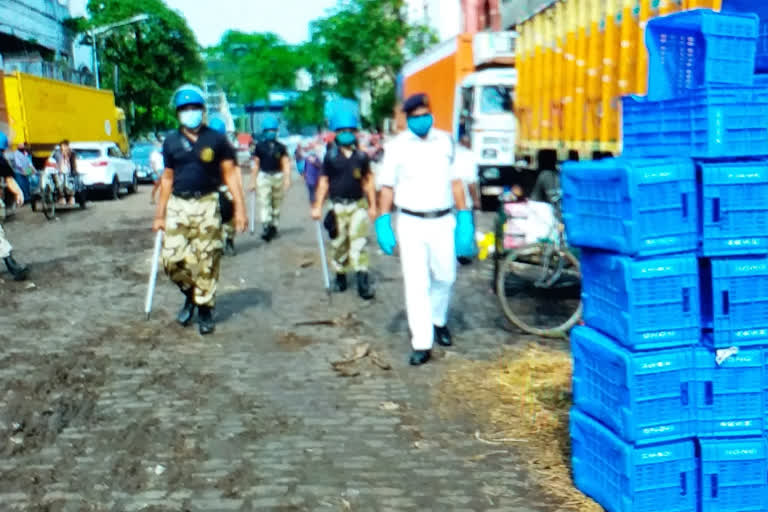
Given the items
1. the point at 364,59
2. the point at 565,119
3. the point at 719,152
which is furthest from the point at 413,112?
the point at 364,59

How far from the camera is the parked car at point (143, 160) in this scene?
113 ft

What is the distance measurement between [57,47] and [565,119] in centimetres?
4075

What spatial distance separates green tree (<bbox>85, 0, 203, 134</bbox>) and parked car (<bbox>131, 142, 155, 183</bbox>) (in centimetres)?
2126

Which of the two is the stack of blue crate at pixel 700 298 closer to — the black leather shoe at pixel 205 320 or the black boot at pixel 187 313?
the black leather shoe at pixel 205 320

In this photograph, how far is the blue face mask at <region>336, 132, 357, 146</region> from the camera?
9.91 meters

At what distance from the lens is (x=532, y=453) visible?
5145 mm

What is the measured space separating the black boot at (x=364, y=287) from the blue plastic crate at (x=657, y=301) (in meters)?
Answer: 5.73

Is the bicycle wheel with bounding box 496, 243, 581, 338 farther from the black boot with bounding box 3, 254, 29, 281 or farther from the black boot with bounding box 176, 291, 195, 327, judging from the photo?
the black boot with bounding box 3, 254, 29, 281

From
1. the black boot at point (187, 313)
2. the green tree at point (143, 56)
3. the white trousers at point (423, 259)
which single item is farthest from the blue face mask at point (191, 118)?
the green tree at point (143, 56)

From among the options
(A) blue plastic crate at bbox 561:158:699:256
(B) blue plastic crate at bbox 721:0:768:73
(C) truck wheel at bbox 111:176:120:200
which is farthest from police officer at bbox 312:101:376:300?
(C) truck wheel at bbox 111:176:120:200

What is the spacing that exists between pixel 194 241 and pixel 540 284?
3007 mm

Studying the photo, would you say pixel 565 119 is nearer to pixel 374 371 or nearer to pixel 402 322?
pixel 402 322

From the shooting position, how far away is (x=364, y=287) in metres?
9.77

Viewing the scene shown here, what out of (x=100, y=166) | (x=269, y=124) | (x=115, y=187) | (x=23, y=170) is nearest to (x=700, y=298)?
(x=269, y=124)
